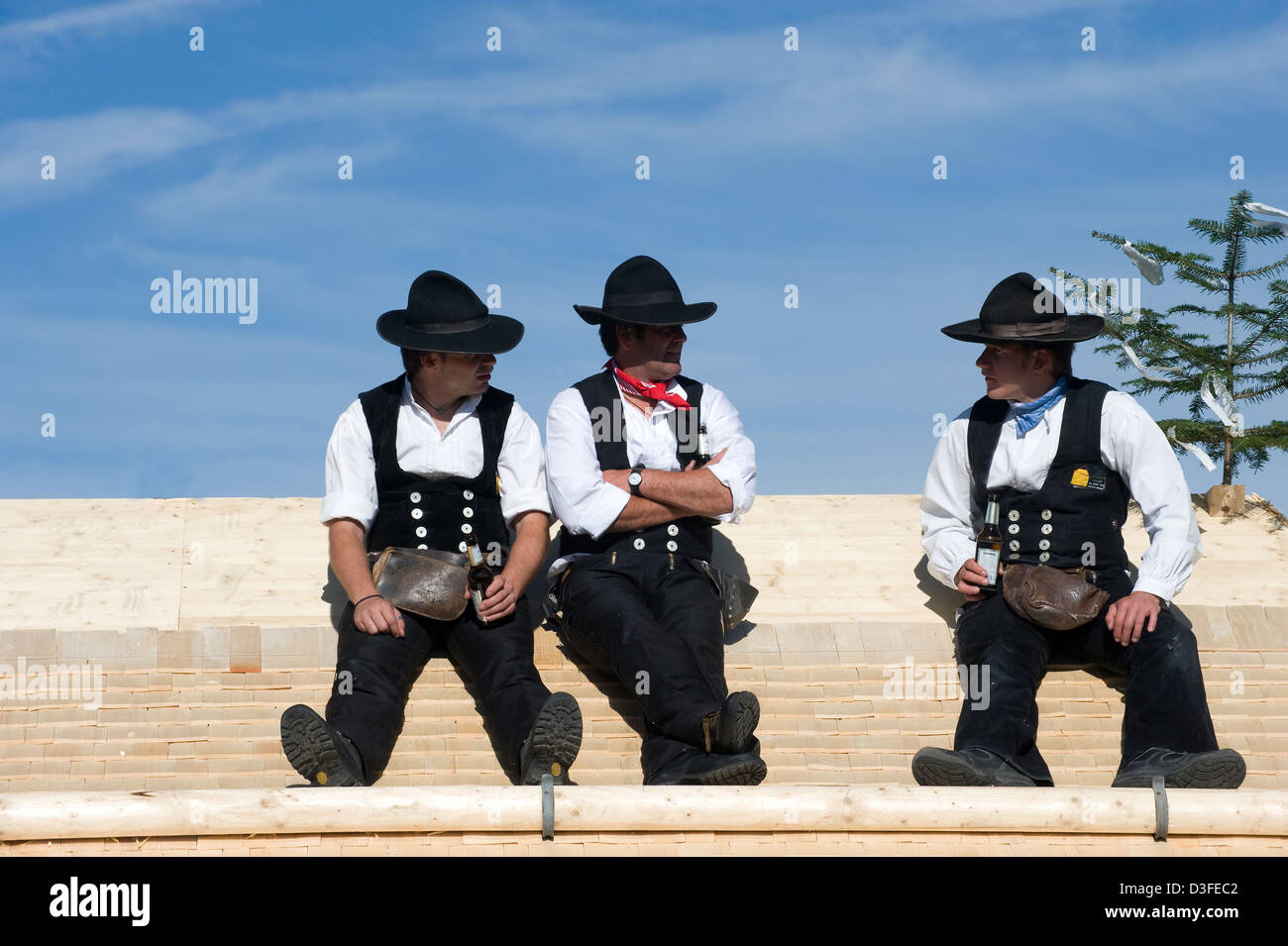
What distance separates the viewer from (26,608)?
6.55m

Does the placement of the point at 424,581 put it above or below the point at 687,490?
below

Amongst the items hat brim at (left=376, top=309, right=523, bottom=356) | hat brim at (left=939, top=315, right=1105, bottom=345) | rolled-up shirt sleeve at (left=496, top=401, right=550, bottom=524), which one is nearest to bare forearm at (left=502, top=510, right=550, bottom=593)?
rolled-up shirt sleeve at (left=496, top=401, right=550, bottom=524)

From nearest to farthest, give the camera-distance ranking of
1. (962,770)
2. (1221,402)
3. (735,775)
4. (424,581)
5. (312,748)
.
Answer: (312,748) → (735,775) → (962,770) → (424,581) → (1221,402)

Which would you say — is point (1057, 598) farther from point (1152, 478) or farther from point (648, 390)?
point (648, 390)

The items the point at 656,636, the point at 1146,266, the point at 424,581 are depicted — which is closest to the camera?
→ the point at 656,636

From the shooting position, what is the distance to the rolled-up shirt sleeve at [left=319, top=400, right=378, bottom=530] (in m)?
5.94

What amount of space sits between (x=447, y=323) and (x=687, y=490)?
1.22 metres

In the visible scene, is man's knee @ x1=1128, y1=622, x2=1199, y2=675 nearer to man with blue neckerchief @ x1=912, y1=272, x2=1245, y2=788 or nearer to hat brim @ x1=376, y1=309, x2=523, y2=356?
man with blue neckerchief @ x1=912, y1=272, x2=1245, y2=788

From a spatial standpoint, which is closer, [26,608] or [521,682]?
[521,682]

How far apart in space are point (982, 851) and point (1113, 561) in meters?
1.74

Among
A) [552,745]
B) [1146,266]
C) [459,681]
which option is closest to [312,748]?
[552,745]

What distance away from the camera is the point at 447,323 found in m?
6.09

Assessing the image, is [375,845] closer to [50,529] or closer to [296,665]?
[296,665]
